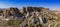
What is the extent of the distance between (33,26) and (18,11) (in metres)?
0.61

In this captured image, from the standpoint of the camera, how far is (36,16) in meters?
4.54

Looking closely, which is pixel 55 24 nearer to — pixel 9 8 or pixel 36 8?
pixel 36 8

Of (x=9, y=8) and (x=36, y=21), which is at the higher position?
(x=9, y=8)

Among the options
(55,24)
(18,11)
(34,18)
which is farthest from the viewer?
(18,11)

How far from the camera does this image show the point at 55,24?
4.23 metres

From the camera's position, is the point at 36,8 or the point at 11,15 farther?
the point at 11,15

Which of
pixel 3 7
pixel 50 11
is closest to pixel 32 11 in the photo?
pixel 50 11

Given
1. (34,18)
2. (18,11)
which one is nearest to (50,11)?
(34,18)

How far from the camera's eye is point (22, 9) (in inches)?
181

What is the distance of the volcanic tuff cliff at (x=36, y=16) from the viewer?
173 inches

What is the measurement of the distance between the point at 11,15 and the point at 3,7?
0.29 meters

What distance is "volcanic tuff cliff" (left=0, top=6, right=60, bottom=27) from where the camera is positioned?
4384 millimetres

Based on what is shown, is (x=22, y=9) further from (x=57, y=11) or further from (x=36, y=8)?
(x=57, y=11)

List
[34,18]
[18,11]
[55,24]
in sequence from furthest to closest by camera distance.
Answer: [18,11]
[34,18]
[55,24]
